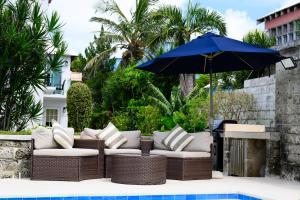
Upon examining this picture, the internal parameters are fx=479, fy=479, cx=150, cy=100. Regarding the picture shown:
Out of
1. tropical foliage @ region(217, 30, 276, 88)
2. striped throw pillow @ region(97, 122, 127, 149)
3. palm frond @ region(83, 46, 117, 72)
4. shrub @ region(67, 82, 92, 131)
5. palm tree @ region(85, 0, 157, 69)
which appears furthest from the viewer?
tropical foliage @ region(217, 30, 276, 88)

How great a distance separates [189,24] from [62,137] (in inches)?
622

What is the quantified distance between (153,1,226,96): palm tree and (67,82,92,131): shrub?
537cm

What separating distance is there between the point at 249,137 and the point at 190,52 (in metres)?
2.22

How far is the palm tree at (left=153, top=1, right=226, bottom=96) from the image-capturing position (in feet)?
74.5

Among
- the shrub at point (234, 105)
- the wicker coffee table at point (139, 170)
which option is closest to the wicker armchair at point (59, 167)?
the wicker coffee table at point (139, 170)

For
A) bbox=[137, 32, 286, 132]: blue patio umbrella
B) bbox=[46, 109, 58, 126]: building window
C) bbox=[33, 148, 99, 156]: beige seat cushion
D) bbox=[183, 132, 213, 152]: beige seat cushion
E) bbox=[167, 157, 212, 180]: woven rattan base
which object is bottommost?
bbox=[167, 157, 212, 180]: woven rattan base

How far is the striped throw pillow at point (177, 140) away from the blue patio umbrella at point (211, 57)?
1245 mm

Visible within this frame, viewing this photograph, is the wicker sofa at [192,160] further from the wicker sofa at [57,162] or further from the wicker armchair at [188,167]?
the wicker sofa at [57,162]

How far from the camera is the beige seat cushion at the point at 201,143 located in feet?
29.0

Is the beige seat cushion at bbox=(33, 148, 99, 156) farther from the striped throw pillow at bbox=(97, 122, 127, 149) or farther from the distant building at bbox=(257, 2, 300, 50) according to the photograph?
the distant building at bbox=(257, 2, 300, 50)

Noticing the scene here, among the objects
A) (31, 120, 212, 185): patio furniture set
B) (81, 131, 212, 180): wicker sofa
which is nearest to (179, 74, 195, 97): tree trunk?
(31, 120, 212, 185): patio furniture set

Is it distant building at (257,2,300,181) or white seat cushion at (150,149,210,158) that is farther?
distant building at (257,2,300,181)

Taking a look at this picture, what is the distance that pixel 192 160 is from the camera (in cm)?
851

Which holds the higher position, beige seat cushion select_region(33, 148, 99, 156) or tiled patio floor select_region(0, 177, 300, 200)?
beige seat cushion select_region(33, 148, 99, 156)
